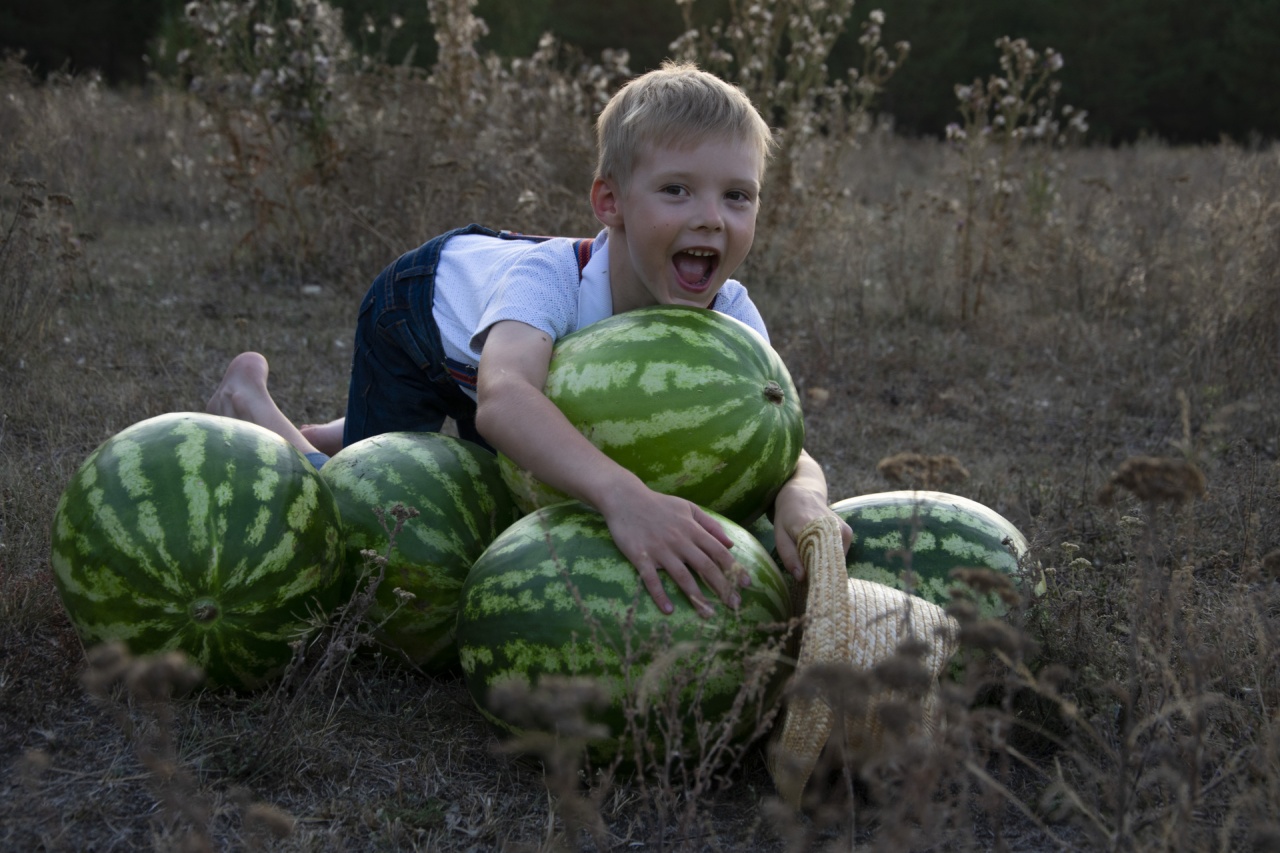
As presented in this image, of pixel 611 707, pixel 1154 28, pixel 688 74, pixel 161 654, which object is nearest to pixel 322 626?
pixel 161 654

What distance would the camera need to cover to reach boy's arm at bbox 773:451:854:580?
8.18 feet

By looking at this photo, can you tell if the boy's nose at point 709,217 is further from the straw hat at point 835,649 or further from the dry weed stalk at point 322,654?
the dry weed stalk at point 322,654

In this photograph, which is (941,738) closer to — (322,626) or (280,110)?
(322,626)

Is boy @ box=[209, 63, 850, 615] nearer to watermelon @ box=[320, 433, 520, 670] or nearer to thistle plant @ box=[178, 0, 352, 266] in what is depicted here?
watermelon @ box=[320, 433, 520, 670]

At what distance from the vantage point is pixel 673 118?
2.81 m

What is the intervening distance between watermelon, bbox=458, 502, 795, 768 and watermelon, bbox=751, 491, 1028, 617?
1.34ft

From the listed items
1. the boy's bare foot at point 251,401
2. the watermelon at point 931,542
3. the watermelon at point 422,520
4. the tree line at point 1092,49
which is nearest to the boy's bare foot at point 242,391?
the boy's bare foot at point 251,401

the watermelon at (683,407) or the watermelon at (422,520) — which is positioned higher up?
the watermelon at (683,407)

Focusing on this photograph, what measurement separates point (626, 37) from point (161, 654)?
22295 millimetres

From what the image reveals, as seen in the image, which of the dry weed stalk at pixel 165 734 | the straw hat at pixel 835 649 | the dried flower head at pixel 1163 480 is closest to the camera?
the dry weed stalk at pixel 165 734

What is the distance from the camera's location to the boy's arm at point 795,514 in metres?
2.49

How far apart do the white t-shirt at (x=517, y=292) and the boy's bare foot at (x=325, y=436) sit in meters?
0.87

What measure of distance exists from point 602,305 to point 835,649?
128cm

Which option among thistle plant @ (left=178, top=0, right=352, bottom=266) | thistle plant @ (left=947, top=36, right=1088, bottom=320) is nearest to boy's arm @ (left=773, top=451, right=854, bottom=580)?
thistle plant @ (left=947, top=36, right=1088, bottom=320)
